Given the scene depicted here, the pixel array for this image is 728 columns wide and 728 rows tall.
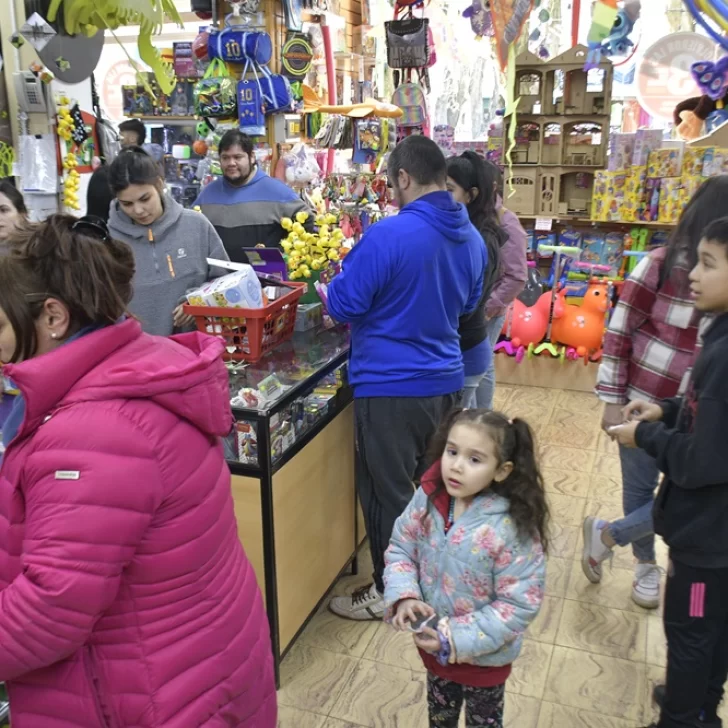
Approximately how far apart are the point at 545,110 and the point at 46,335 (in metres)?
5.10

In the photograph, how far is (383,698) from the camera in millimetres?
2387

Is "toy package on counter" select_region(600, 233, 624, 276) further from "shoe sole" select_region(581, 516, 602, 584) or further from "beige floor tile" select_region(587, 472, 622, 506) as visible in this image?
"shoe sole" select_region(581, 516, 602, 584)

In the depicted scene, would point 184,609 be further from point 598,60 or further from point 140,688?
point 598,60

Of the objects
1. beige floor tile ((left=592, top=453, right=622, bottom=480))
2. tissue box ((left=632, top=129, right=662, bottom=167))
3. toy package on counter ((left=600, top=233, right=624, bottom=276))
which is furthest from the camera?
toy package on counter ((left=600, top=233, right=624, bottom=276))

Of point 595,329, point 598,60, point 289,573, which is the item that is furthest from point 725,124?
point 289,573

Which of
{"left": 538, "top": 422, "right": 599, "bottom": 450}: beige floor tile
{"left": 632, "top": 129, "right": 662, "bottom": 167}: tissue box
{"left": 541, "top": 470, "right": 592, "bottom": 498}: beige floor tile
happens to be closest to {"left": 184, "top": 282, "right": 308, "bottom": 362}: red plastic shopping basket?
{"left": 541, "top": 470, "right": 592, "bottom": 498}: beige floor tile

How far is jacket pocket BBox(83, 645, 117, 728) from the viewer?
1.18 m

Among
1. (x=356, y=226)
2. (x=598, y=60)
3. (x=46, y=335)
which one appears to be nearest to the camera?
(x=46, y=335)

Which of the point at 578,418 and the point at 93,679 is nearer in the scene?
the point at 93,679

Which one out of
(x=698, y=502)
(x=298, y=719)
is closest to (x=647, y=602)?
(x=698, y=502)

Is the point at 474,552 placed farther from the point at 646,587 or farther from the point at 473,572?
the point at 646,587

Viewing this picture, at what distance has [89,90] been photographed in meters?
3.78

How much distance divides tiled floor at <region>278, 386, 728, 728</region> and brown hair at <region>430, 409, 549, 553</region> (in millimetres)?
987

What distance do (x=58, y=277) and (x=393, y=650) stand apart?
194 centimetres
